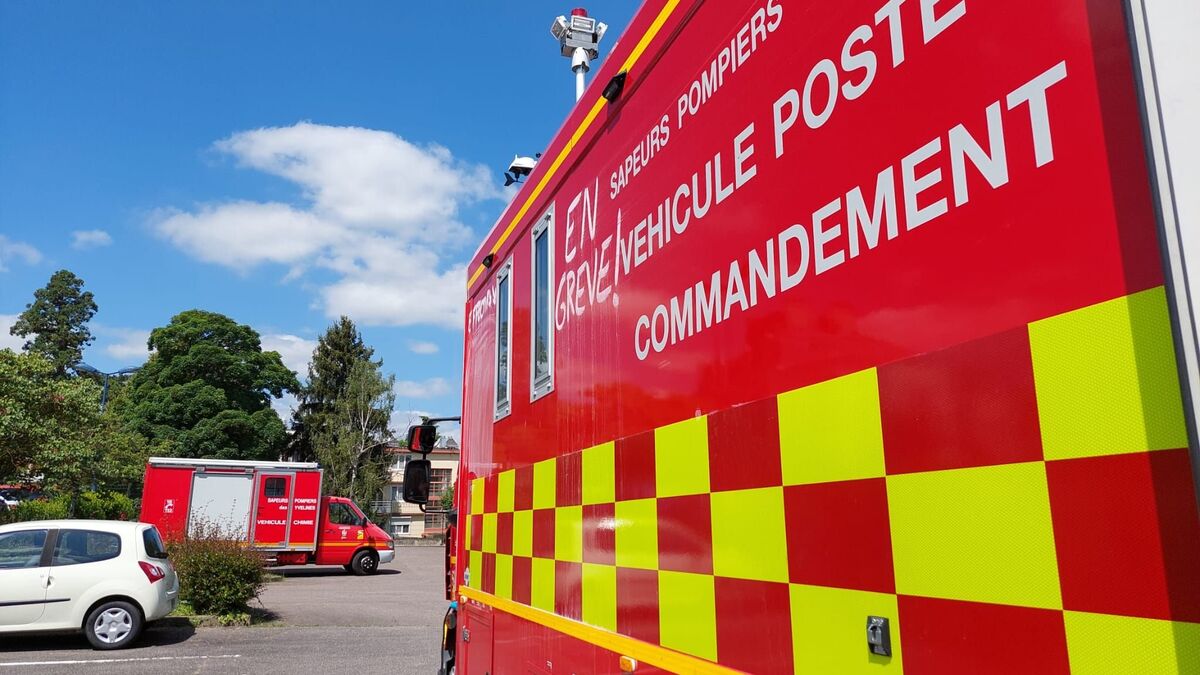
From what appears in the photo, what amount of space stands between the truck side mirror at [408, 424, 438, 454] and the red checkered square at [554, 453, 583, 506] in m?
2.88

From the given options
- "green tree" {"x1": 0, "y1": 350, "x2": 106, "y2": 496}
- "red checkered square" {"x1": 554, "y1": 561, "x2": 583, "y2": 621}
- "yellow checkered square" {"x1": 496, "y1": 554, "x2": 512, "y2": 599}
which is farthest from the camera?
"green tree" {"x1": 0, "y1": 350, "x2": 106, "y2": 496}

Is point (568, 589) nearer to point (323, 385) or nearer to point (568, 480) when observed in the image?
point (568, 480)

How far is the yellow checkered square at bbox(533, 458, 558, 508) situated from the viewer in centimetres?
297

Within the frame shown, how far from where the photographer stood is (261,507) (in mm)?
19453

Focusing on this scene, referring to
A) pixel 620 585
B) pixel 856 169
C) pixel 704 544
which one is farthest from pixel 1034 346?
pixel 620 585

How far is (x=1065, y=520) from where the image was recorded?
104 cm

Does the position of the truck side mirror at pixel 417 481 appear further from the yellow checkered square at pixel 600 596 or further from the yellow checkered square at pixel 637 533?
the yellow checkered square at pixel 637 533

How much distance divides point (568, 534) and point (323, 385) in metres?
46.1

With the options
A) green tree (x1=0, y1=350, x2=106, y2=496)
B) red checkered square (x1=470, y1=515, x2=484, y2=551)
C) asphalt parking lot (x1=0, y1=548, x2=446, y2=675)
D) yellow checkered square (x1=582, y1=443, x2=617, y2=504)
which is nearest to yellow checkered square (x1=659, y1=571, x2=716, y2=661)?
yellow checkered square (x1=582, y1=443, x2=617, y2=504)

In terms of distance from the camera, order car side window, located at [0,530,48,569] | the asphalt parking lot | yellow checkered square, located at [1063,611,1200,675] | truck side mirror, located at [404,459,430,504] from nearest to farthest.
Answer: yellow checkered square, located at [1063,611,1200,675], truck side mirror, located at [404,459,430,504], the asphalt parking lot, car side window, located at [0,530,48,569]

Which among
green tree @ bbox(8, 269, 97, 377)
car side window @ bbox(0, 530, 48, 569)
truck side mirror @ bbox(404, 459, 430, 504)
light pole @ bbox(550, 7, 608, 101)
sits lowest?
car side window @ bbox(0, 530, 48, 569)

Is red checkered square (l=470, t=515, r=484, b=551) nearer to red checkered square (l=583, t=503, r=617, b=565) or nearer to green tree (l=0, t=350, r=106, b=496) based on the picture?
red checkered square (l=583, t=503, r=617, b=565)

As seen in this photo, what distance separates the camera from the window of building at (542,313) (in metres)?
3.15

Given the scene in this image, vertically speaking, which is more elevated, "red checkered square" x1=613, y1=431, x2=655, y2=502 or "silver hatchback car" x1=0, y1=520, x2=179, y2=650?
"red checkered square" x1=613, y1=431, x2=655, y2=502
